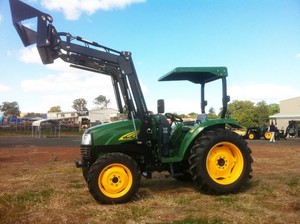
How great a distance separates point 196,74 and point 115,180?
9.91 ft

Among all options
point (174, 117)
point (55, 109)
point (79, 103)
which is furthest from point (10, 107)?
point (174, 117)

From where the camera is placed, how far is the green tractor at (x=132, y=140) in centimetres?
624

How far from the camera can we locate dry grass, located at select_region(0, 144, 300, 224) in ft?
16.9

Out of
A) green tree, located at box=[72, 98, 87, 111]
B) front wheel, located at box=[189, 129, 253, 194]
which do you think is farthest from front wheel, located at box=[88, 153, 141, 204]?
green tree, located at box=[72, 98, 87, 111]

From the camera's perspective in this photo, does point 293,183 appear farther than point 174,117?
No

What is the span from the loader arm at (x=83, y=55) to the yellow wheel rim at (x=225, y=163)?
1.34m

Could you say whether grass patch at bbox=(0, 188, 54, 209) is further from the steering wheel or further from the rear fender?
the steering wheel

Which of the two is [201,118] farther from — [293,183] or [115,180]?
[115,180]

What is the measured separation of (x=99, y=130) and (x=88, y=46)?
158cm

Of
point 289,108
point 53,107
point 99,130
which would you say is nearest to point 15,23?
point 99,130

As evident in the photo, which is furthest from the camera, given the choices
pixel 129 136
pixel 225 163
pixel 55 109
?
pixel 55 109

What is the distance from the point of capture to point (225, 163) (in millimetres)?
7027

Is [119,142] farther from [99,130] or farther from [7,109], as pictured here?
[7,109]

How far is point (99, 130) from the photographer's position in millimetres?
6578
